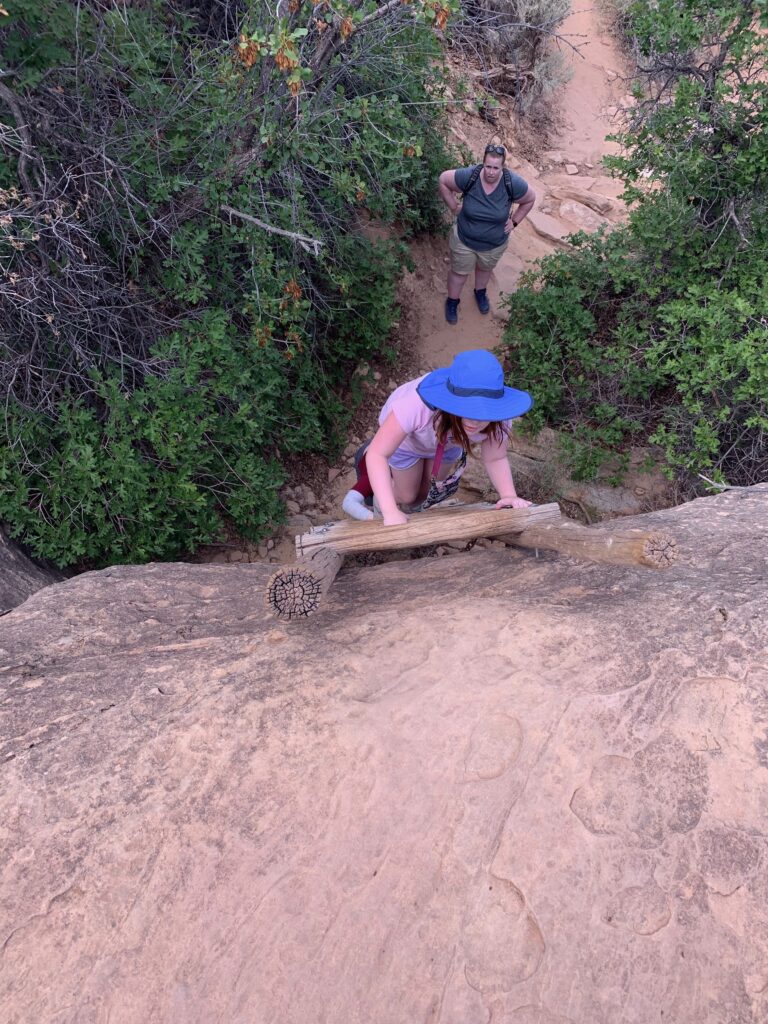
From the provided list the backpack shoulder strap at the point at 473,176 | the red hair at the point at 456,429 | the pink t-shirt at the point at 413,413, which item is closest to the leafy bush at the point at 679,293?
the backpack shoulder strap at the point at 473,176

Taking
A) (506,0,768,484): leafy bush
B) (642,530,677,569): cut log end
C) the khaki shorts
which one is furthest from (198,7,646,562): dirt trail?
(642,530,677,569): cut log end

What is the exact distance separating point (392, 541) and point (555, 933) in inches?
53.6

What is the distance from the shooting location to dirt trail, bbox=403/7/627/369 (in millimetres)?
5820

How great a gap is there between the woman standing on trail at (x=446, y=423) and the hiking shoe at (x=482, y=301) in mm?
3261

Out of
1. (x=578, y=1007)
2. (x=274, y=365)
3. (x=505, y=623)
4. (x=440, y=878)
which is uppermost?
(x=274, y=365)

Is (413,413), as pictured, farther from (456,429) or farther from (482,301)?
(482,301)

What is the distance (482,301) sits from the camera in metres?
5.84

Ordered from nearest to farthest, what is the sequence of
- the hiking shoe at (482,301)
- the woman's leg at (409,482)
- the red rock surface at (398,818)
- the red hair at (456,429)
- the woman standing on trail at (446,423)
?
the red rock surface at (398,818) < the woman standing on trail at (446,423) < the red hair at (456,429) < the woman's leg at (409,482) < the hiking shoe at (482,301)

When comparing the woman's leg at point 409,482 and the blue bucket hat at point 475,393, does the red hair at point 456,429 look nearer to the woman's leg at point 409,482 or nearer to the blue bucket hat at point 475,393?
the blue bucket hat at point 475,393

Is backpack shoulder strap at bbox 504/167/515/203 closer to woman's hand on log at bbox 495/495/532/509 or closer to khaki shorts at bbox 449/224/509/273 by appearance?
khaki shorts at bbox 449/224/509/273

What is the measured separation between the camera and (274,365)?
4234 millimetres

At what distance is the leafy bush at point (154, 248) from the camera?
10.6 feet

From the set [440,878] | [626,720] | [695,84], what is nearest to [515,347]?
[695,84]

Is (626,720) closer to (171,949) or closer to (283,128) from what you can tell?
(171,949)
